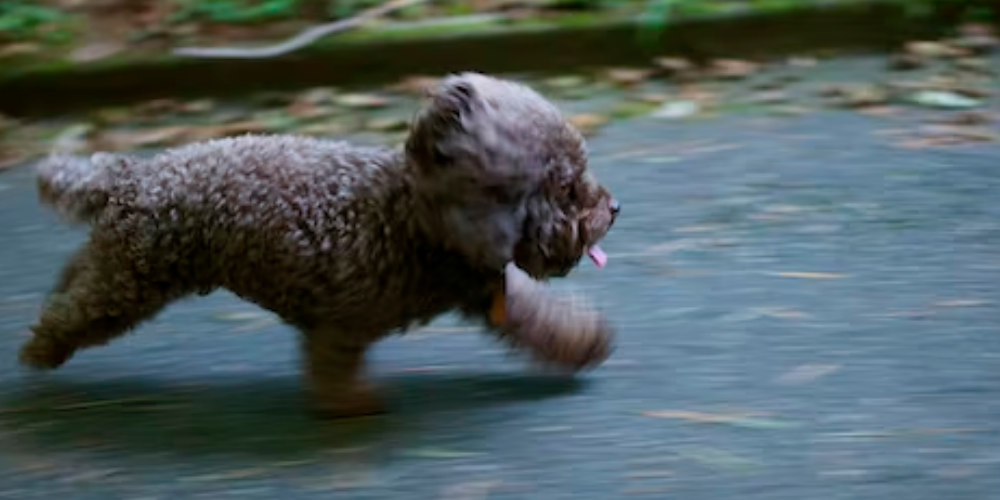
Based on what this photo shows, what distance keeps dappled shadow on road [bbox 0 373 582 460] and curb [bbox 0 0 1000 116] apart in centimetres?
319

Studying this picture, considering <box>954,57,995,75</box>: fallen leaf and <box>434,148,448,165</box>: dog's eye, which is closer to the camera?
<box>434,148,448,165</box>: dog's eye

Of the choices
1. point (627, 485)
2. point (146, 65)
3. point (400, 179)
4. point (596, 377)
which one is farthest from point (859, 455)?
point (146, 65)

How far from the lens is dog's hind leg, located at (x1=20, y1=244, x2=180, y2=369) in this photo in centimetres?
340

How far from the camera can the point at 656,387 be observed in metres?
3.47

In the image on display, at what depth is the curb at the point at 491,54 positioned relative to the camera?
260 inches

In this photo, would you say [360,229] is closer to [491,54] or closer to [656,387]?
[656,387]

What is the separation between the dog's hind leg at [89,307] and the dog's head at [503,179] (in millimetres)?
761

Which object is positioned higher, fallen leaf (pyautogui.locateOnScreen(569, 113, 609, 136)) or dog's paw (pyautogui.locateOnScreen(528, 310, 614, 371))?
fallen leaf (pyautogui.locateOnScreen(569, 113, 609, 136))

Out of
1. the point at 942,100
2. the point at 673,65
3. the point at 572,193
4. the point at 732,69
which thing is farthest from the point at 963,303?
the point at 673,65

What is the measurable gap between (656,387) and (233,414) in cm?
105

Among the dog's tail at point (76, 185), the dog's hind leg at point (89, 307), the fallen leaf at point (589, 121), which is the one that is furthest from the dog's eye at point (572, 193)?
the fallen leaf at point (589, 121)

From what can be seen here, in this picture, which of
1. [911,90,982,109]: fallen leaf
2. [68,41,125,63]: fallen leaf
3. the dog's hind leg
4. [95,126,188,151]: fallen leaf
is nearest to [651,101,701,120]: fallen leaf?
[911,90,982,109]: fallen leaf

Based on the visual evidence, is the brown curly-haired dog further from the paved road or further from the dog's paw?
the paved road

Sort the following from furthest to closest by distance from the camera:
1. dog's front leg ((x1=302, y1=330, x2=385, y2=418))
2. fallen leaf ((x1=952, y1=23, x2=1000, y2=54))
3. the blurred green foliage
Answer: the blurred green foliage
fallen leaf ((x1=952, y1=23, x2=1000, y2=54))
dog's front leg ((x1=302, y1=330, x2=385, y2=418))
